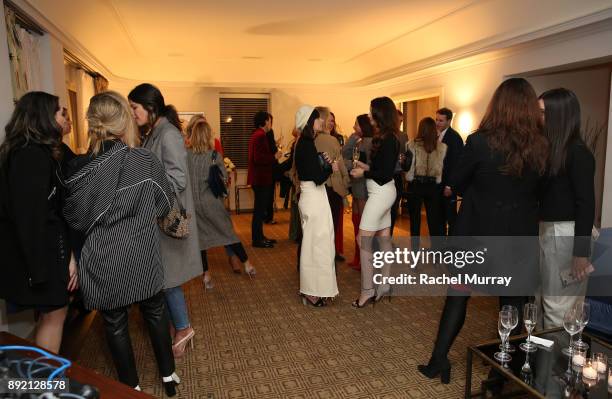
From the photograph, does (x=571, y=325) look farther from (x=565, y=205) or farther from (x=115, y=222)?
(x=115, y=222)

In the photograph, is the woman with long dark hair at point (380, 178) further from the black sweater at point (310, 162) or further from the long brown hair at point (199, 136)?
the long brown hair at point (199, 136)

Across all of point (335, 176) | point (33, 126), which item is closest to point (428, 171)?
point (335, 176)

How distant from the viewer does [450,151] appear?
4.48m

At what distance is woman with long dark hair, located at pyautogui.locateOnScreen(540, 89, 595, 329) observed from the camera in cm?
203

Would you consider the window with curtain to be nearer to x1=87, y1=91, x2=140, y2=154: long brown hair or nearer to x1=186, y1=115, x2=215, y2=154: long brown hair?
x1=186, y1=115, x2=215, y2=154: long brown hair

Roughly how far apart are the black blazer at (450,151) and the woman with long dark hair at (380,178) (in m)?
1.33

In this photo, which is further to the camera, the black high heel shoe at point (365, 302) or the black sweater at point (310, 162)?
the black high heel shoe at point (365, 302)

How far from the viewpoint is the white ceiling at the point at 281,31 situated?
13.6 ft

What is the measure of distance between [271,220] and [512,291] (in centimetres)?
490

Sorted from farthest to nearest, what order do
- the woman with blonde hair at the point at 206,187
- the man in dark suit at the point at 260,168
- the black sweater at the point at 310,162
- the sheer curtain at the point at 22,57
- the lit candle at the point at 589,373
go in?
the man in dark suit at the point at 260,168
the woman with blonde hair at the point at 206,187
the black sweater at the point at 310,162
the sheer curtain at the point at 22,57
the lit candle at the point at 589,373

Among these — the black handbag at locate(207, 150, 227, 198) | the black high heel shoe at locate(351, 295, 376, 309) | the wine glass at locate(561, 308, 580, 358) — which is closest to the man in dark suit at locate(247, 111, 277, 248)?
the black handbag at locate(207, 150, 227, 198)

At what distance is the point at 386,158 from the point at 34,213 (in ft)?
7.35

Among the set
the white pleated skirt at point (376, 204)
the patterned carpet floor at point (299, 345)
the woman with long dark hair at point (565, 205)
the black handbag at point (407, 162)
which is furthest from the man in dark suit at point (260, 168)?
the woman with long dark hair at point (565, 205)

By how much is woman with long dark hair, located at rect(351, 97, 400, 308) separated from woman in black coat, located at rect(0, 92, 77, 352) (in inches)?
80.3
